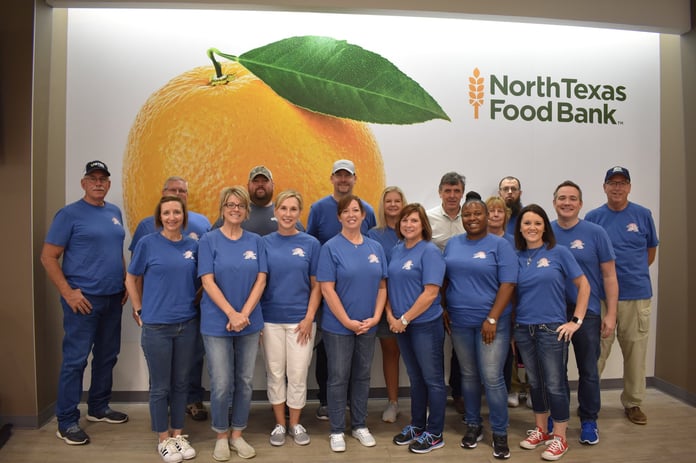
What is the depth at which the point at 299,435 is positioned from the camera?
3035 millimetres

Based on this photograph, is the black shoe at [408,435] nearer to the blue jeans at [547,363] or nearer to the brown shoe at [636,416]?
the blue jeans at [547,363]

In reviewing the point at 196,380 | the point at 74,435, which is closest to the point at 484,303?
the point at 196,380

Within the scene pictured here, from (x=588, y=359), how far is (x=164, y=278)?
2.61 meters

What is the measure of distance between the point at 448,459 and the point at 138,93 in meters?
3.45

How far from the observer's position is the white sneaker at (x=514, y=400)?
12.1 feet

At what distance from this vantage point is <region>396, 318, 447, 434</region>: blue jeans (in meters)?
2.86

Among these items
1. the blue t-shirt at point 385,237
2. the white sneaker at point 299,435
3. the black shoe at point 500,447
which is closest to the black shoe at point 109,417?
the white sneaker at point 299,435

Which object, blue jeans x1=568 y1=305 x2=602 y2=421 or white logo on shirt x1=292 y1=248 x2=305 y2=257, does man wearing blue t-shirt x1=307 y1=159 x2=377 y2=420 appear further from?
blue jeans x1=568 y1=305 x2=602 y2=421

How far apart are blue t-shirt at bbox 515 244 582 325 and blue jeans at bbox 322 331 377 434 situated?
3.04 ft

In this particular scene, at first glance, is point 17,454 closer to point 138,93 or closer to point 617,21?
point 138,93

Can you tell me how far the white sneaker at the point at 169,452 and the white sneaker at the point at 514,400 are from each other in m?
2.39

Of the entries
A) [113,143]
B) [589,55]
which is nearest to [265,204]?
[113,143]

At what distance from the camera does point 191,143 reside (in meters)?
3.72

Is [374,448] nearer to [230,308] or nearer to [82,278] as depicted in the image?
[230,308]
